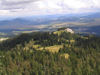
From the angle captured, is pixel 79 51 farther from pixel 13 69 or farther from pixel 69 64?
pixel 13 69

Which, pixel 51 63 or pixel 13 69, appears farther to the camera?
pixel 51 63

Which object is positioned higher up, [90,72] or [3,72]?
[3,72]

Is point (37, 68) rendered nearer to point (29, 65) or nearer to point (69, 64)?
point (29, 65)

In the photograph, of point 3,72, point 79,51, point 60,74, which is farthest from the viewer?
point 79,51

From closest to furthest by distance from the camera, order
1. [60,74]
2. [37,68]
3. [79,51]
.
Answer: [60,74] → [37,68] → [79,51]

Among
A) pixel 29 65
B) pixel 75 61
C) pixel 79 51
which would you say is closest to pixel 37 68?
pixel 29 65

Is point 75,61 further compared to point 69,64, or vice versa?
point 75,61

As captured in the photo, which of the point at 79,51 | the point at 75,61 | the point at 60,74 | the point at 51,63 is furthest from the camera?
the point at 79,51

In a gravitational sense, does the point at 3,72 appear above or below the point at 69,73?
above

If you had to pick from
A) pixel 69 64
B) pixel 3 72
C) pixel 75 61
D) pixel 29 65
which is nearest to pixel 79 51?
pixel 75 61
